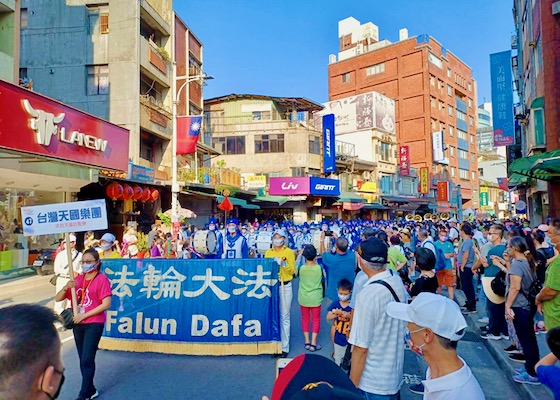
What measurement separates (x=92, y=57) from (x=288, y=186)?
16.2 metres

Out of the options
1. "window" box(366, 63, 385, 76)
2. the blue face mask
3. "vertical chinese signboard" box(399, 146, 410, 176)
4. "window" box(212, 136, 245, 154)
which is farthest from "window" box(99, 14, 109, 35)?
"window" box(366, 63, 385, 76)

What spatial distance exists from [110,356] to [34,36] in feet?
74.4

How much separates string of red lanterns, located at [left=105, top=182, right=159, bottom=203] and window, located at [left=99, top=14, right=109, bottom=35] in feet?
31.6

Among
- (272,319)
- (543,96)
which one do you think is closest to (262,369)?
(272,319)

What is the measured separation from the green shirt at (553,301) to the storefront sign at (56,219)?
552 cm

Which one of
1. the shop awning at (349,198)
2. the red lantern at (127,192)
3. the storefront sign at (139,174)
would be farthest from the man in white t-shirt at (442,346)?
the shop awning at (349,198)

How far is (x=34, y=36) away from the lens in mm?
22156

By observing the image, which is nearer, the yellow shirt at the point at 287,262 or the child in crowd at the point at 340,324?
the child in crowd at the point at 340,324

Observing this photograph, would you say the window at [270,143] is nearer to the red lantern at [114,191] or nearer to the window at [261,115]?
the window at [261,115]

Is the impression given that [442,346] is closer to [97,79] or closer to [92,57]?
[97,79]

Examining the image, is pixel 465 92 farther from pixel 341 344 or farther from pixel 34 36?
pixel 341 344

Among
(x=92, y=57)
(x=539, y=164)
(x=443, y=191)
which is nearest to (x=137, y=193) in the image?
(x=92, y=57)

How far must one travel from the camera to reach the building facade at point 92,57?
2153 centimetres

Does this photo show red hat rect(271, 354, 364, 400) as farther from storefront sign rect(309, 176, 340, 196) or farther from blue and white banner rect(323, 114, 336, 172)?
blue and white banner rect(323, 114, 336, 172)
